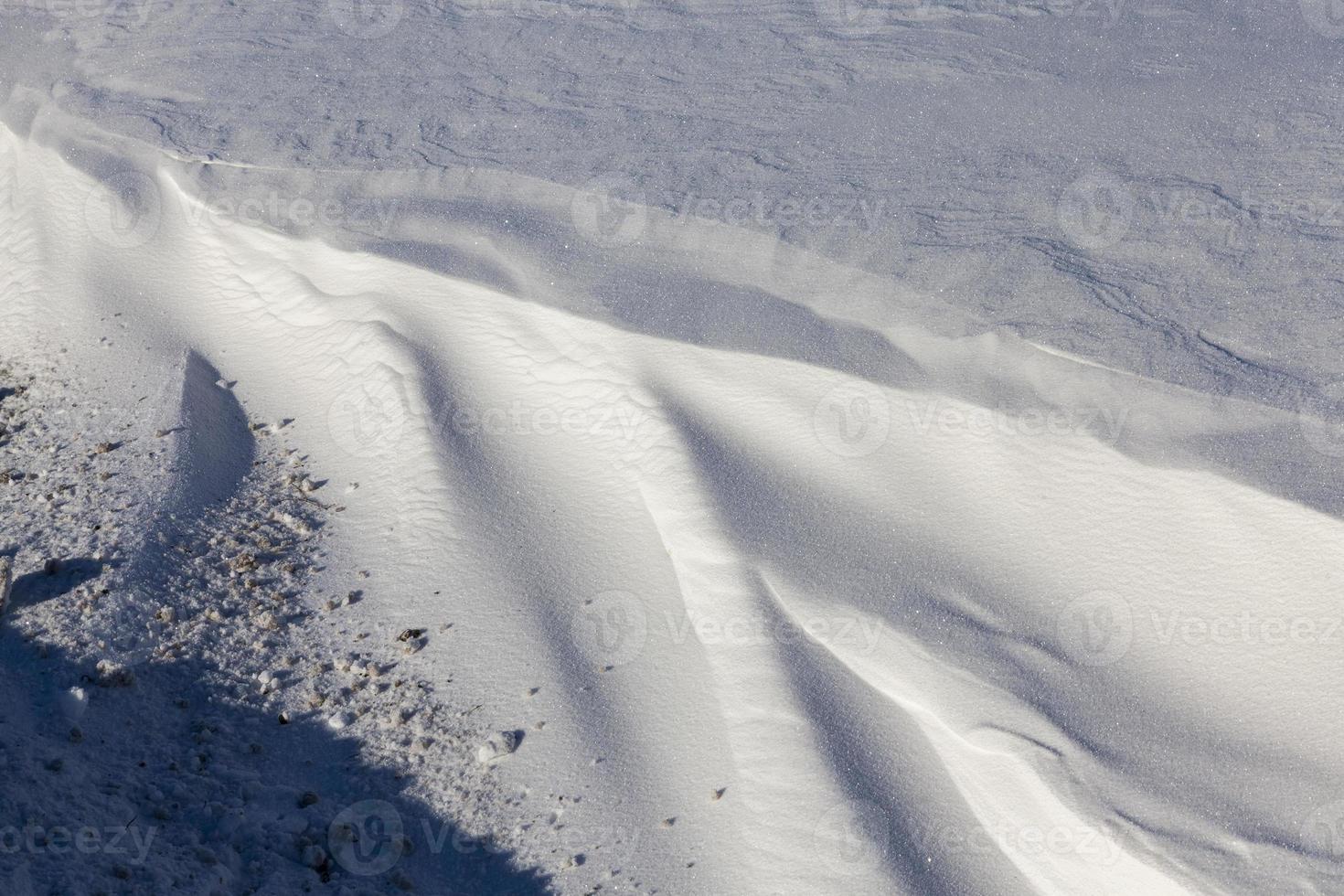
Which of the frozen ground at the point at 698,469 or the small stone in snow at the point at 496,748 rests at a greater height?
the frozen ground at the point at 698,469

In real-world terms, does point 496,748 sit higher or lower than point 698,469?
lower

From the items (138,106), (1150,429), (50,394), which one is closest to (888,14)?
(1150,429)

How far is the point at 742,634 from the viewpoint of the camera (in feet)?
10.4

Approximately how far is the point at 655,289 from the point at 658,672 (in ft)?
5.10

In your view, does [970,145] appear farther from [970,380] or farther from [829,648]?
[829,648]

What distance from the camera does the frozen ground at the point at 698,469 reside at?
9.04 ft

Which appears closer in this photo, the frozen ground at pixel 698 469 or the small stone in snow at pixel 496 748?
the frozen ground at pixel 698 469

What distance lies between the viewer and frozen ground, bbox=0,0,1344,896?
2.76 meters

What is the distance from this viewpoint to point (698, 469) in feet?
11.9

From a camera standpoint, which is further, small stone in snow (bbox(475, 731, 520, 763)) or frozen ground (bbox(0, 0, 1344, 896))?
small stone in snow (bbox(475, 731, 520, 763))

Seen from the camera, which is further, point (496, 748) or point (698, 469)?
point (698, 469)

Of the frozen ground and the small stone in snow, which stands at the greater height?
the frozen ground

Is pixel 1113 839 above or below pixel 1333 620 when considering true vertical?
below

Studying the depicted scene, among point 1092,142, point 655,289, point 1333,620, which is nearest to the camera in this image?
point 1333,620
